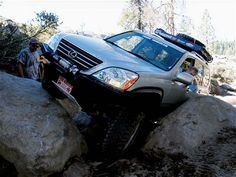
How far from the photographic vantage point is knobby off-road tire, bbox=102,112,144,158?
491 cm

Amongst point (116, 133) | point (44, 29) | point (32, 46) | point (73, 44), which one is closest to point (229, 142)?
point (116, 133)

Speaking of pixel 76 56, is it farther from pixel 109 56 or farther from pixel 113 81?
pixel 113 81

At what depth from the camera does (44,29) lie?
9.36 m

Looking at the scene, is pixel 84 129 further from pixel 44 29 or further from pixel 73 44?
pixel 44 29

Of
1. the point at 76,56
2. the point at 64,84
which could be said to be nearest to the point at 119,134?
the point at 64,84

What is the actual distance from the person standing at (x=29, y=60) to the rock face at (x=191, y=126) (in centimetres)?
316

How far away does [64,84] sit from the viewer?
5.11m

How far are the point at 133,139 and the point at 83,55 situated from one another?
58.5 inches

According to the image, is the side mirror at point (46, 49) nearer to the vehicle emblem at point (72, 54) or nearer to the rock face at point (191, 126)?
the vehicle emblem at point (72, 54)

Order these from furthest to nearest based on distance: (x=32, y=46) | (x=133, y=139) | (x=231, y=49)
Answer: (x=231, y=49), (x=32, y=46), (x=133, y=139)

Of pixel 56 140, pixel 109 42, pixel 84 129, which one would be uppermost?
pixel 109 42

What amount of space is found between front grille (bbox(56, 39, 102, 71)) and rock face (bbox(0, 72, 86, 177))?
827 millimetres

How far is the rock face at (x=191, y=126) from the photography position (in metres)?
5.61

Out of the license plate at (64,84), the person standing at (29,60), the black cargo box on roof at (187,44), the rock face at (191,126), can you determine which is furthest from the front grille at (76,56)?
the black cargo box on roof at (187,44)
